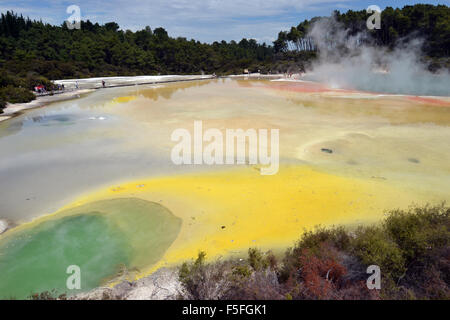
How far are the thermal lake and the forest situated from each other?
17.7m

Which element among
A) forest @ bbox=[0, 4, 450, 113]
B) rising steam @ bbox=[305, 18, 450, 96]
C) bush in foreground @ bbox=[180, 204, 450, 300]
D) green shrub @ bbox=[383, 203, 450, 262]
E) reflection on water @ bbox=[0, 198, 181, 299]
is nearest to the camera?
bush in foreground @ bbox=[180, 204, 450, 300]

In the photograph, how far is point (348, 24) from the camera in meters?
60.1

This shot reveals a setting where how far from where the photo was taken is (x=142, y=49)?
211ft

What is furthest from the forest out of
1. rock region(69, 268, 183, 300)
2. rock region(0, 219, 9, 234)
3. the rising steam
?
rock region(69, 268, 183, 300)

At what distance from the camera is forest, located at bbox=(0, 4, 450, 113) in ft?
138

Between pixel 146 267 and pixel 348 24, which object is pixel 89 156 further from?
pixel 348 24

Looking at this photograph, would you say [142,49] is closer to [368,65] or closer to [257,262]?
[368,65]

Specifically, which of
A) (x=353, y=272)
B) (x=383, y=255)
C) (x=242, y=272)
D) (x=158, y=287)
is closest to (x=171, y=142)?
(x=158, y=287)

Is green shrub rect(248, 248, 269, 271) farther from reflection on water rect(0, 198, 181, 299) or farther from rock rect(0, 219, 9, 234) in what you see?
rock rect(0, 219, 9, 234)

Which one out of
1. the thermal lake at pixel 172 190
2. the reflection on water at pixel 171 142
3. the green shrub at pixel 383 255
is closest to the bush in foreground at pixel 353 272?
the green shrub at pixel 383 255

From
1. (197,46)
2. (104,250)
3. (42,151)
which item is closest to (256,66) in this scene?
(197,46)

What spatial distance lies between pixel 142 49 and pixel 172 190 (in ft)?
206

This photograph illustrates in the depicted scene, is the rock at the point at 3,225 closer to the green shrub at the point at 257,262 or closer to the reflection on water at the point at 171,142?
the reflection on water at the point at 171,142

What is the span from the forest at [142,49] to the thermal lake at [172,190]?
696 inches
